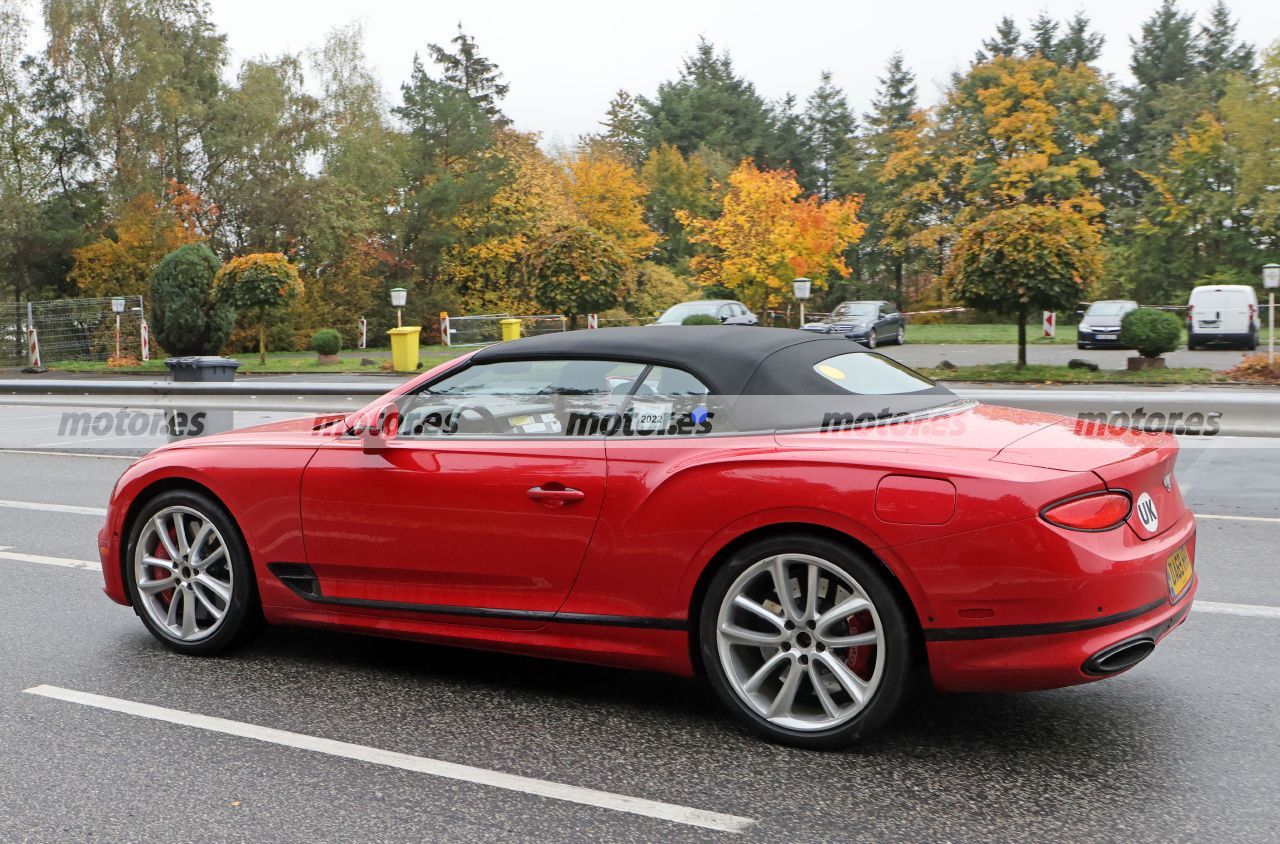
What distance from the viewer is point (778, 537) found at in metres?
3.83

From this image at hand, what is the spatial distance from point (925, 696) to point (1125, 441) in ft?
3.91

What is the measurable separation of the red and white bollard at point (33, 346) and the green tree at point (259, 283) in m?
6.95

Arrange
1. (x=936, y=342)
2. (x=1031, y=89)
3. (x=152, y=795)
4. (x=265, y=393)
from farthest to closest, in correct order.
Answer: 1. (x=1031, y=89)
2. (x=936, y=342)
3. (x=265, y=393)
4. (x=152, y=795)

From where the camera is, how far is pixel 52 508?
918 cm

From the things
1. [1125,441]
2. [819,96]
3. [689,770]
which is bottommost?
[689,770]

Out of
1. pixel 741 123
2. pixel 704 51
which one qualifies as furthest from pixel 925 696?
pixel 704 51

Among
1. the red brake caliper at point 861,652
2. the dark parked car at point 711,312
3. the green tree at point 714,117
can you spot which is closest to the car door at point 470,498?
the red brake caliper at point 861,652

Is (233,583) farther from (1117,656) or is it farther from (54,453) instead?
(54,453)

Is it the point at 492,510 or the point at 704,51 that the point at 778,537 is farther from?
the point at 704,51

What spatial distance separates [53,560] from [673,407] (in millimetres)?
4756

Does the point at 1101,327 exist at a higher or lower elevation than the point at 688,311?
lower

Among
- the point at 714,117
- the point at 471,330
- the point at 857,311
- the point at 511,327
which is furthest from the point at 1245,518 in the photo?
the point at 714,117

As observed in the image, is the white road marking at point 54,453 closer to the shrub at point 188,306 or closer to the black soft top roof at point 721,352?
the black soft top roof at point 721,352

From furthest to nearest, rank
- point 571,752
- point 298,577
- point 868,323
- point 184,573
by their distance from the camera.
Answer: point 868,323
point 184,573
point 298,577
point 571,752
